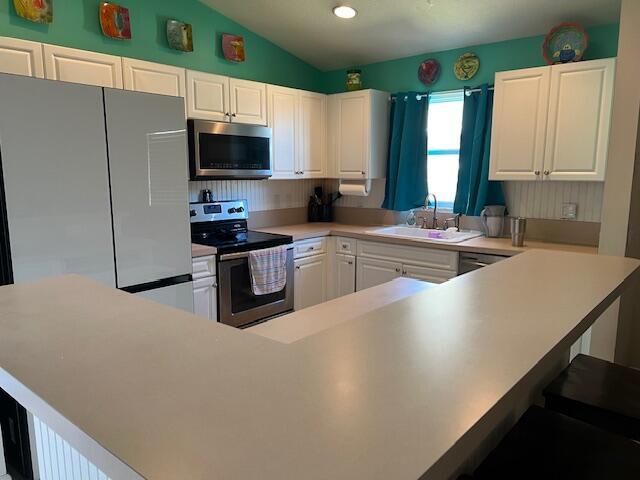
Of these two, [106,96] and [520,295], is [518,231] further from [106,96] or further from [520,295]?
[106,96]

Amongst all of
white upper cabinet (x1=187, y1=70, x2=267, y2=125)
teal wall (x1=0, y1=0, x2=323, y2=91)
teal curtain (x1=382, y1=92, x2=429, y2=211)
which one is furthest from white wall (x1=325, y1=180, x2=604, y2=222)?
teal wall (x1=0, y1=0, x2=323, y2=91)

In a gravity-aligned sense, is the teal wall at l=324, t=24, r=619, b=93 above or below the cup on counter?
above

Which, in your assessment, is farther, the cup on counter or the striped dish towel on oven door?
the striped dish towel on oven door

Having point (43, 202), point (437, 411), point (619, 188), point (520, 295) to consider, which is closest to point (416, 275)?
point (619, 188)

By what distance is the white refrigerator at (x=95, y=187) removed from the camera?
1.97 meters

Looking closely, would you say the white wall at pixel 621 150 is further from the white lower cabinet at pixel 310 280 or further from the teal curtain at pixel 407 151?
the white lower cabinet at pixel 310 280

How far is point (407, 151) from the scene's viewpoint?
153 inches

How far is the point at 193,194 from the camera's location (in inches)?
138

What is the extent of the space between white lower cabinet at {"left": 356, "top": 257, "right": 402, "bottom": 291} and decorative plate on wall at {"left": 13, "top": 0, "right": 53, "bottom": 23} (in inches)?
105

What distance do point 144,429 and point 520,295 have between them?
1032mm

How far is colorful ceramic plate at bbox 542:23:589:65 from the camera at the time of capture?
2.91 meters

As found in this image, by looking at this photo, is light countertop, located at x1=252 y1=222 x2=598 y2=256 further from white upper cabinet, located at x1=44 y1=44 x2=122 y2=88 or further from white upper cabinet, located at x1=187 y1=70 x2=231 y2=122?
white upper cabinet, located at x1=44 y1=44 x2=122 y2=88

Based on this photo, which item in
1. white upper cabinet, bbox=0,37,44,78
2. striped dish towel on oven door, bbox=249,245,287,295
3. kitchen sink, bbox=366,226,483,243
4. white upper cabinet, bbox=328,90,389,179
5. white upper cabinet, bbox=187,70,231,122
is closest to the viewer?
white upper cabinet, bbox=0,37,44,78

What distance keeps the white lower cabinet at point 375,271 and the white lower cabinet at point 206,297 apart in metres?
1.25
